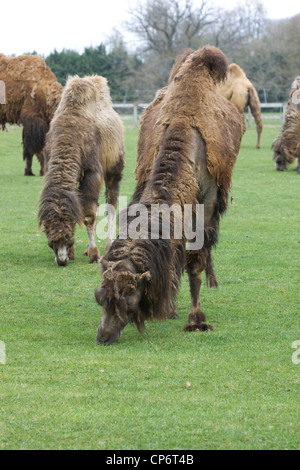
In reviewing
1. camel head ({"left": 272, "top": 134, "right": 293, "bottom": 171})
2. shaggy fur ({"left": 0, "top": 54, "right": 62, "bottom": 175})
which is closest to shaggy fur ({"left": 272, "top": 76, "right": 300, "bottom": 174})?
camel head ({"left": 272, "top": 134, "right": 293, "bottom": 171})

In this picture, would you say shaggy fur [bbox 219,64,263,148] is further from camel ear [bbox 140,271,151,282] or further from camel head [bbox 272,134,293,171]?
camel ear [bbox 140,271,151,282]

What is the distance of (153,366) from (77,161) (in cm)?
451

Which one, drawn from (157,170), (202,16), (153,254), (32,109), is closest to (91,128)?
(157,170)

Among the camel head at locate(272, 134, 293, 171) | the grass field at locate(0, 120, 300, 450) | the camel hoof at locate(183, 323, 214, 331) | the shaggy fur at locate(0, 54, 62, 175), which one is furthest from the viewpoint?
the camel head at locate(272, 134, 293, 171)

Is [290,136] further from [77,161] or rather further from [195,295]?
[195,295]

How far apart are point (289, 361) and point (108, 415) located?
175 cm

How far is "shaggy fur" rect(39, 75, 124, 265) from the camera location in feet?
29.8

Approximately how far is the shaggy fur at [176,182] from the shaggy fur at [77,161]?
1680mm

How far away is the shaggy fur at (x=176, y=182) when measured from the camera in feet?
18.8

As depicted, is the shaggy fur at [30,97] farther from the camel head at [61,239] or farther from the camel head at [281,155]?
the camel head at [61,239]

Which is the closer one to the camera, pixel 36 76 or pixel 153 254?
pixel 153 254

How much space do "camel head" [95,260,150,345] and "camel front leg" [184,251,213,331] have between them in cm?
94

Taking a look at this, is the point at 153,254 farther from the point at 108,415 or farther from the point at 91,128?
the point at 91,128
